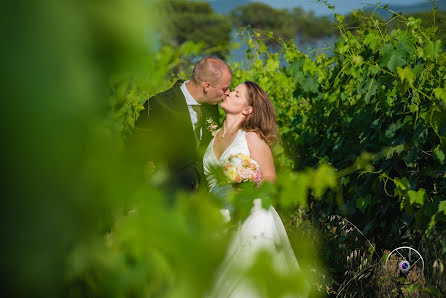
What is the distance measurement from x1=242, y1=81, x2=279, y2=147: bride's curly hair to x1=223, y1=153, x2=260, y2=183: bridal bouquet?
Result: 281mm

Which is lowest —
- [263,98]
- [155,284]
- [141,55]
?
[263,98]

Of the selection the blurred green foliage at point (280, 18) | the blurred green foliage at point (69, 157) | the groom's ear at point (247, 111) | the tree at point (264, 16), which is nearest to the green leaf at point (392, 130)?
the groom's ear at point (247, 111)

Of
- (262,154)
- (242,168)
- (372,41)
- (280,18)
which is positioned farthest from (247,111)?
(280,18)

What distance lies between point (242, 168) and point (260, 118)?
53 cm

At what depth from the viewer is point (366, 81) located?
12.8 feet

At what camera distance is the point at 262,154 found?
359 cm

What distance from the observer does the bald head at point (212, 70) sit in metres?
3.75

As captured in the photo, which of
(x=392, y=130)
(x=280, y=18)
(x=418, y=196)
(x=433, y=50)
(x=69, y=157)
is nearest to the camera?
(x=69, y=157)

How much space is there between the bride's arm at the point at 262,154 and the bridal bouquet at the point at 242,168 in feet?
0.17

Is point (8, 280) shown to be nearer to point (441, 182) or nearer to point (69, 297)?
point (69, 297)

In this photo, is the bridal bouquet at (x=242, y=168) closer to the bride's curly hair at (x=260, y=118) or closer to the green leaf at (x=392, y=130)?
the bride's curly hair at (x=260, y=118)

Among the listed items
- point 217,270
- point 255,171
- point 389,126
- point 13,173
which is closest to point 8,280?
point 13,173

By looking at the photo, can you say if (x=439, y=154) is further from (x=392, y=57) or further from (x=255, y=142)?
(x=255, y=142)

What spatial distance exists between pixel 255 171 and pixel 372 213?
1476mm
